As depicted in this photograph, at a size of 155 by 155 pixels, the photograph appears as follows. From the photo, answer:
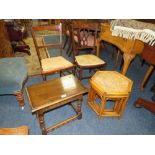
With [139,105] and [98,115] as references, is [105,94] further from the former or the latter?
[139,105]

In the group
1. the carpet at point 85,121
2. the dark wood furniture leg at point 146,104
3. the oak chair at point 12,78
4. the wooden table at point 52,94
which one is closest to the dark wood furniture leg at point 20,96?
the oak chair at point 12,78

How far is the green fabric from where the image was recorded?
1558 millimetres

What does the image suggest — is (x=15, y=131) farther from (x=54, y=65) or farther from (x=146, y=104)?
(x=146, y=104)

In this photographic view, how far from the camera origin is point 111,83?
5.30ft

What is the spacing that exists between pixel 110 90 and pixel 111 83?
0.42 feet

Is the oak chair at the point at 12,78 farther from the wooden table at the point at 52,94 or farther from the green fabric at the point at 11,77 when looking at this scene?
the wooden table at the point at 52,94

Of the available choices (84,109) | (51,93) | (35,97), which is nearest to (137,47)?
(84,109)

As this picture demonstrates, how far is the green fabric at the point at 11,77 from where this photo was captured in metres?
1.56

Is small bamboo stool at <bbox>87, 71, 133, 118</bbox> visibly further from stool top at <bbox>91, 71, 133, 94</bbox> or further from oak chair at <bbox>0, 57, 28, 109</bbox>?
oak chair at <bbox>0, 57, 28, 109</bbox>

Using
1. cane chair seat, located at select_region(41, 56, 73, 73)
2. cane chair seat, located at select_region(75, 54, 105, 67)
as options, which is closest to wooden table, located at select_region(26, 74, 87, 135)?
cane chair seat, located at select_region(41, 56, 73, 73)

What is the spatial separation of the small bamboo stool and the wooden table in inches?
9.5

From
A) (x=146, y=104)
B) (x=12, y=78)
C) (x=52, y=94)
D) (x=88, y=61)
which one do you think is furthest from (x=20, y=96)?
(x=146, y=104)
